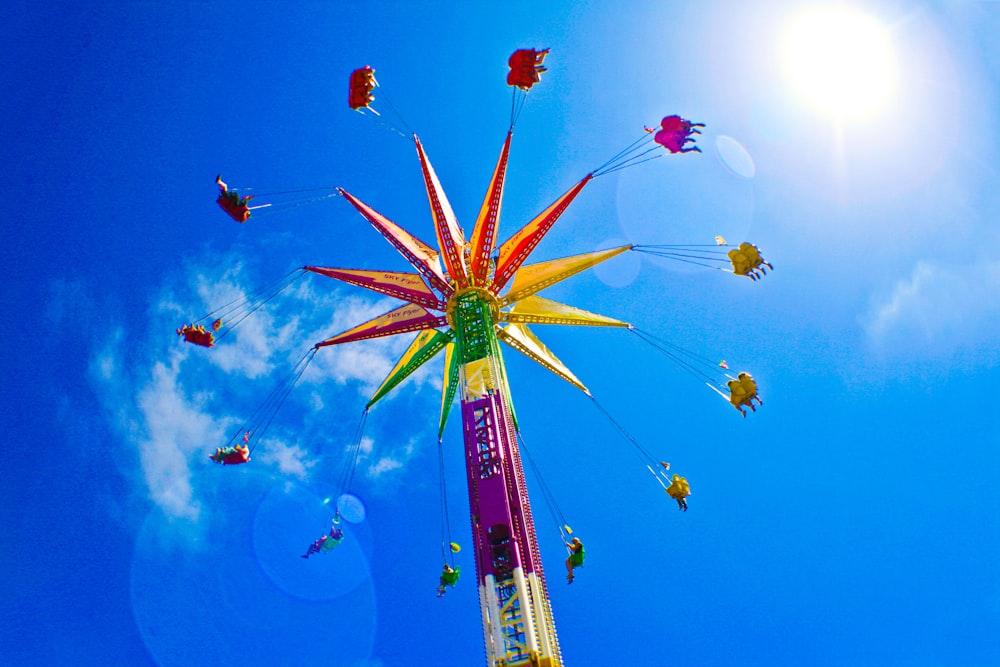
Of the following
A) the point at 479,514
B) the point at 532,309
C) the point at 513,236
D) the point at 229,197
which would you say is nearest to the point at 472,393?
the point at 479,514

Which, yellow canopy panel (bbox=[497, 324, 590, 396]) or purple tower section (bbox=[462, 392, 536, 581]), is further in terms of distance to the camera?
yellow canopy panel (bbox=[497, 324, 590, 396])

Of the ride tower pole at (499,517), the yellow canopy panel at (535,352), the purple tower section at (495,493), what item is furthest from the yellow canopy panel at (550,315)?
the purple tower section at (495,493)

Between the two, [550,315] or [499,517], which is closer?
[499,517]

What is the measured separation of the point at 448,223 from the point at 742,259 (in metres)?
9.09

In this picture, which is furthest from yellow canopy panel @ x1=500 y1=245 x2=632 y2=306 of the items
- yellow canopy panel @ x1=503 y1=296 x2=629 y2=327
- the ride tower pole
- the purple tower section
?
the purple tower section

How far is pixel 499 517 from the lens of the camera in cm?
1552

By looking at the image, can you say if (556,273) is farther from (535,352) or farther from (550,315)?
(535,352)

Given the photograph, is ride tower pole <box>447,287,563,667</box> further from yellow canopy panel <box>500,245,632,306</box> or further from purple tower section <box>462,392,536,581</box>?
yellow canopy panel <box>500,245,632,306</box>

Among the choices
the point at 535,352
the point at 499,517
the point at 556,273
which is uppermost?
the point at 556,273

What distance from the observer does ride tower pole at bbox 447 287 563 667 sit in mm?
13883

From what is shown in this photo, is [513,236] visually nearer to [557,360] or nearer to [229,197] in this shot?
[557,360]

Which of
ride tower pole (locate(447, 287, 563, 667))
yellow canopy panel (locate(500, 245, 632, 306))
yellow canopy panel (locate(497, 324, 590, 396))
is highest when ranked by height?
yellow canopy panel (locate(500, 245, 632, 306))

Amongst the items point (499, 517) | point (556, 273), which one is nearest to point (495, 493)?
point (499, 517)

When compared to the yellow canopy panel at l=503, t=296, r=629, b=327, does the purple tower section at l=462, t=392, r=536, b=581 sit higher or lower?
lower
